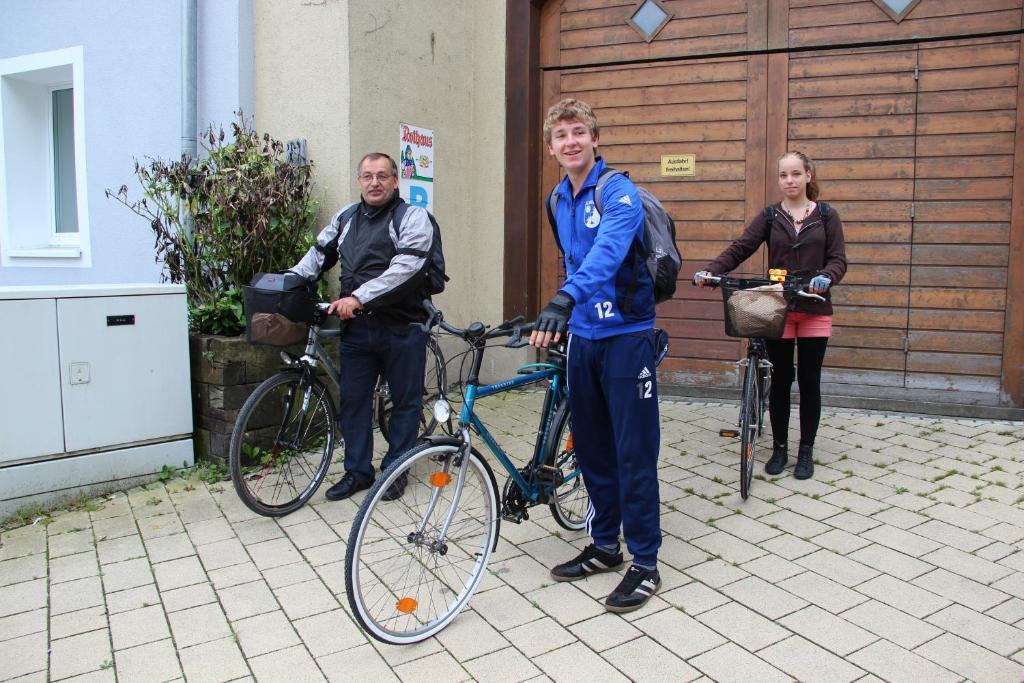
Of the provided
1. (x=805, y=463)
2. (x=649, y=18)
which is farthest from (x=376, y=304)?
(x=649, y=18)

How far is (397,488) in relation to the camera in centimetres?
303

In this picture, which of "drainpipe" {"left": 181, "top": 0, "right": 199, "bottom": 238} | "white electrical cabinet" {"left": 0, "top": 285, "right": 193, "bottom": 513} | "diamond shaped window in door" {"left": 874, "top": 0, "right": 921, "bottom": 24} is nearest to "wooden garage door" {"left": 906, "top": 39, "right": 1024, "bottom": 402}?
"diamond shaped window in door" {"left": 874, "top": 0, "right": 921, "bottom": 24}

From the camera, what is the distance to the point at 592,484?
3.61 m

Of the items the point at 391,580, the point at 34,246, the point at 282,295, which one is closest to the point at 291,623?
the point at 391,580

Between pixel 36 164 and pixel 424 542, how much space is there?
24.0 feet

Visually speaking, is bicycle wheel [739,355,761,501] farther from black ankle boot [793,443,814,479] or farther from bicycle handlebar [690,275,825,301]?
bicycle handlebar [690,275,825,301]

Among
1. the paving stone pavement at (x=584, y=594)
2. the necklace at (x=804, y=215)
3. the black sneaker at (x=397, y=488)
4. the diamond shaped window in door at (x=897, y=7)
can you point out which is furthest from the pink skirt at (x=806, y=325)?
the diamond shaped window in door at (x=897, y=7)

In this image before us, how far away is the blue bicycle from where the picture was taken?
2.97m

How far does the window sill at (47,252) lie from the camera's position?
761 centimetres

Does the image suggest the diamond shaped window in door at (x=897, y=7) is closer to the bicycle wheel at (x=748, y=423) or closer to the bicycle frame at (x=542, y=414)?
the bicycle wheel at (x=748, y=423)

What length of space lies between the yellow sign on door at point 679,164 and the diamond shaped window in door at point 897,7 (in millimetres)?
1647

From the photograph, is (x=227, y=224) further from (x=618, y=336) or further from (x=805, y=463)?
(x=805, y=463)

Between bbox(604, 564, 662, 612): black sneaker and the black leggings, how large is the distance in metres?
1.85

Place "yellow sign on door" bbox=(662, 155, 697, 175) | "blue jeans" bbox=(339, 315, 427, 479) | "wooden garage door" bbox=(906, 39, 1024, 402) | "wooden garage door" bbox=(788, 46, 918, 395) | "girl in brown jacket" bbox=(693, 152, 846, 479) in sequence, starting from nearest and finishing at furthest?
"blue jeans" bbox=(339, 315, 427, 479) < "girl in brown jacket" bbox=(693, 152, 846, 479) < "wooden garage door" bbox=(906, 39, 1024, 402) < "wooden garage door" bbox=(788, 46, 918, 395) < "yellow sign on door" bbox=(662, 155, 697, 175)
